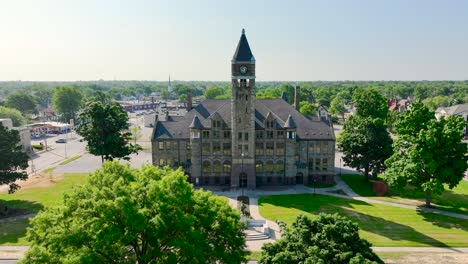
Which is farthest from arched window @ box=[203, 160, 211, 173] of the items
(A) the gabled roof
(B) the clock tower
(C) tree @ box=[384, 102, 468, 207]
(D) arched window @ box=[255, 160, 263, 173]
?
(C) tree @ box=[384, 102, 468, 207]

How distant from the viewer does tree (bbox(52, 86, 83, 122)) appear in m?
177

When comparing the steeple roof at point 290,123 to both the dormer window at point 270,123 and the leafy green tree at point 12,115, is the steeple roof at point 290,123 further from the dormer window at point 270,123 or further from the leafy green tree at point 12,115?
Result: the leafy green tree at point 12,115

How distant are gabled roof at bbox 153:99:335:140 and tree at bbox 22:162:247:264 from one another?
1746 inches

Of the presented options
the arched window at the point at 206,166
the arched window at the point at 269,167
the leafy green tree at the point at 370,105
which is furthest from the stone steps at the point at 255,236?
the leafy green tree at the point at 370,105

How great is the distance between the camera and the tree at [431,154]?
5509 cm

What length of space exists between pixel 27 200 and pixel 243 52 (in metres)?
49.4

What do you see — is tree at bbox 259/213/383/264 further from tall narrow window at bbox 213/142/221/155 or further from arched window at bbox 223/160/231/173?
arched window at bbox 223/160/231/173

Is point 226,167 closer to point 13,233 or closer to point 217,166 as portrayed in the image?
point 217,166

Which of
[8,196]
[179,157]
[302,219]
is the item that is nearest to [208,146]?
[179,157]

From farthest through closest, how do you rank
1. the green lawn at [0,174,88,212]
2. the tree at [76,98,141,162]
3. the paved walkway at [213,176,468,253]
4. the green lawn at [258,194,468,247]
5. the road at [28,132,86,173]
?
1. the road at [28,132,86,173]
2. the tree at [76,98,141,162]
3. the green lawn at [0,174,88,212]
4. the green lawn at [258,194,468,247]
5. the paved walkway at [213,176,468,253]

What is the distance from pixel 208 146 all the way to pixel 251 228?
24809mm

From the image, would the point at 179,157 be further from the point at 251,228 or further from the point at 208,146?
the point at 251,228

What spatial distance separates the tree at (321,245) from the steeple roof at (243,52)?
147ft

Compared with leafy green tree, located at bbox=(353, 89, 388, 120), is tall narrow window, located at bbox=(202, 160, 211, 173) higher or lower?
lower
